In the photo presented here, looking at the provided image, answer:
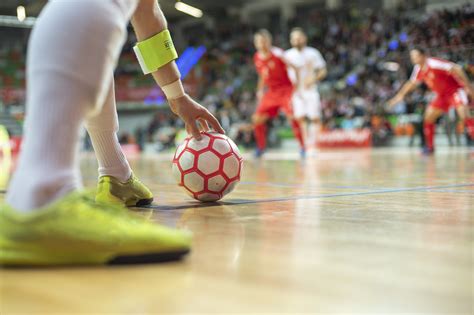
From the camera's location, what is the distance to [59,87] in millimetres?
931

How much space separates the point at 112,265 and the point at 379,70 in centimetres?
1478

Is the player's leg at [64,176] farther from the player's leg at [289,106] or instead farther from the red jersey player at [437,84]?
the red jersey player at [437,84]

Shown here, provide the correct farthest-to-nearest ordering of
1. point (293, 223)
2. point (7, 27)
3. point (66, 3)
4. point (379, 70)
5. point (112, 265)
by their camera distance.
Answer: point (7, 27), point (379, 70), point (293, 223), point (66, 3), point (112, 265)

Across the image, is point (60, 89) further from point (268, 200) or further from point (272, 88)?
point (272, 88)

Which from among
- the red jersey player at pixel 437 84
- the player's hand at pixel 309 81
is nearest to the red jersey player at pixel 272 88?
the player's hand at pixel 309 81

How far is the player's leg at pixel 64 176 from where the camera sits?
89 centimetres

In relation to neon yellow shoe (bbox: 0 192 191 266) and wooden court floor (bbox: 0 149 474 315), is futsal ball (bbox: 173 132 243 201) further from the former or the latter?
neon yellow shoe (bbox: 0 192 191 266)

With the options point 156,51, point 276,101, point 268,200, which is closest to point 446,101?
point 276,101

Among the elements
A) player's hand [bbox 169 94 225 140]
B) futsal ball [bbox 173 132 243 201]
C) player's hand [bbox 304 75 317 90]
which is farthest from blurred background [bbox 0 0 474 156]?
player's hand [bbox 169 94 225 140]

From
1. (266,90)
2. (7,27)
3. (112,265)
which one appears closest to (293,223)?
(112,265)

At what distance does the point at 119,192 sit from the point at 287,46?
1918 centimetres

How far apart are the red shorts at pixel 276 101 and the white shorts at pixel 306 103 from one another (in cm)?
58

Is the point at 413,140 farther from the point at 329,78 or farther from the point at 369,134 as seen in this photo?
the point at 329,78

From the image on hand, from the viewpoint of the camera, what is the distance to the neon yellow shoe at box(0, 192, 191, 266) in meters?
0.88
